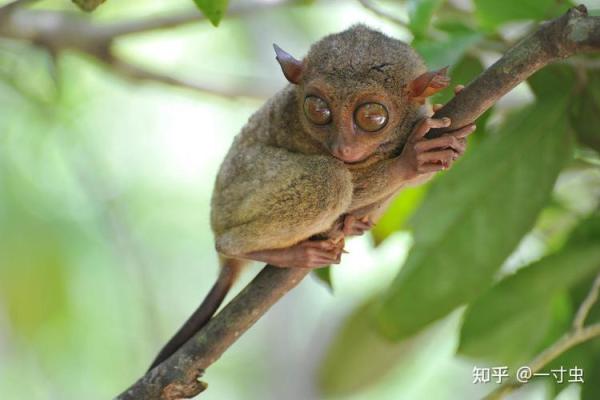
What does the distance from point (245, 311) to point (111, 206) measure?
323 cm

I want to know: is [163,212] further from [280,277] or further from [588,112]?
[280,277]

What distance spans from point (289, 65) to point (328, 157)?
0.32 m

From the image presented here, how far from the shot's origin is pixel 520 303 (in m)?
3.33

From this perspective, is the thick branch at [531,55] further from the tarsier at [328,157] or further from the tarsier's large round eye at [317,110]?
the tarsier's large round eye at [317,110]

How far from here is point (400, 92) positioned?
2588mm

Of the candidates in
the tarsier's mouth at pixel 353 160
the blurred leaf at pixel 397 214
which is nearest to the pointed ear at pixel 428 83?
the tarsier's mouth at pixel 353 160

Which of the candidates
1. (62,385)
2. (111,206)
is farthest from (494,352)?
(62,385)

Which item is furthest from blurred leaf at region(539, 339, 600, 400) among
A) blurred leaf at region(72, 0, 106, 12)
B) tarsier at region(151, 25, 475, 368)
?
blurred leaf at region(72, 0, 106, 12)

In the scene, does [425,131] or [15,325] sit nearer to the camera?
[425,131]

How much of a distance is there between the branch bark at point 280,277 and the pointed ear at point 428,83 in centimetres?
18

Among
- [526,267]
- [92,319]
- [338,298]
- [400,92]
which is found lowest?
[526,267]

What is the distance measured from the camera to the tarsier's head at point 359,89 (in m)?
2.50

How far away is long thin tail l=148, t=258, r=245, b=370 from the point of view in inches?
103

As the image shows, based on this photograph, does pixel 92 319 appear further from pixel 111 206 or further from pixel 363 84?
pixel 363 84
